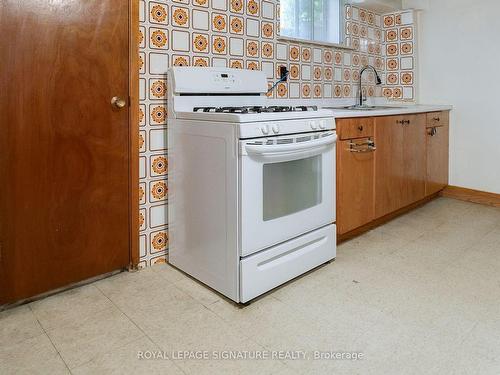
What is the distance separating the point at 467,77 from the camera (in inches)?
136

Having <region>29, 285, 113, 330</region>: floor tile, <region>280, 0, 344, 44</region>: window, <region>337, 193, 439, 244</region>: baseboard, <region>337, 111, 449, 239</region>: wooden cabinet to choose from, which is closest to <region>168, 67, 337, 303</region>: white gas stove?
<region>337, 111, 449, 239</region>: wooden cabinet

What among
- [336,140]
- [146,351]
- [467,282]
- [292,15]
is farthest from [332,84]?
[146,351]

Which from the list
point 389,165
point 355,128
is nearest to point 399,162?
point 389,165

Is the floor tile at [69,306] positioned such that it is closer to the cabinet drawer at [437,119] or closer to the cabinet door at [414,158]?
the cabinet door at [414,158]

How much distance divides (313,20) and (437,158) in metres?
1.55

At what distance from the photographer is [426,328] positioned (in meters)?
1.60

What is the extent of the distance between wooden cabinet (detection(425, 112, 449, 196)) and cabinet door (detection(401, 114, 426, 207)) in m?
0.11

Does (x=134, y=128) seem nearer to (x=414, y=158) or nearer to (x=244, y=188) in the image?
(x=244, y=188)

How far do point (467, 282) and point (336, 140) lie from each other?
97 cm

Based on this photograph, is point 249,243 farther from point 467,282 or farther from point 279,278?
point 467,282

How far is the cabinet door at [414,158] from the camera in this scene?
2980mm

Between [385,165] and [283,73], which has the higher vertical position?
[283,73]

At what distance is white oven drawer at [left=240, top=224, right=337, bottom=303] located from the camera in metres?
1.78

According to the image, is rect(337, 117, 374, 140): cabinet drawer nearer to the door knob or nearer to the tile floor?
the tile floor
